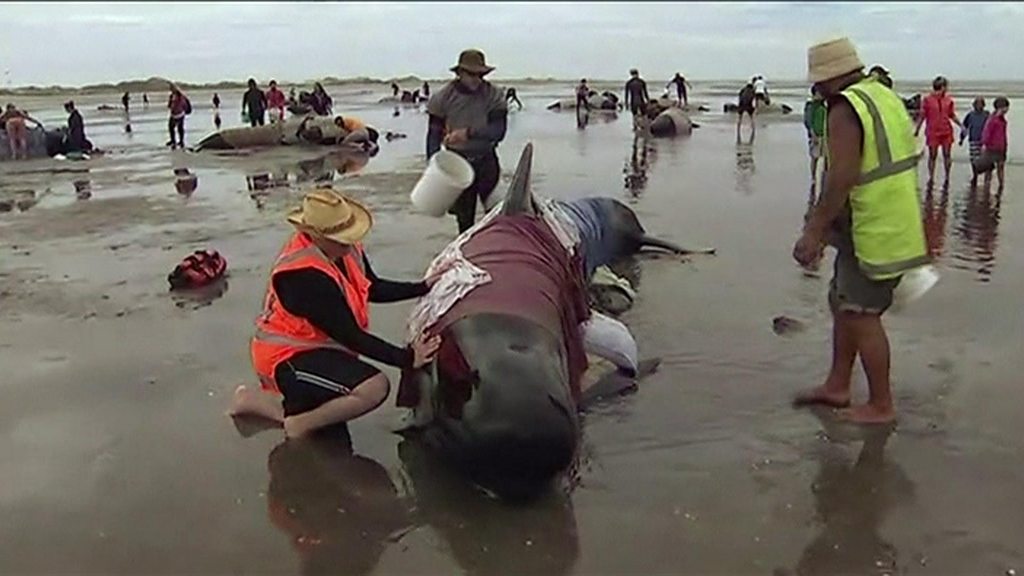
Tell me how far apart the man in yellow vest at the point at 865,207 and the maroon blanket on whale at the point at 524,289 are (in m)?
1.29

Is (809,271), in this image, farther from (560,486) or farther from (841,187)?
(560,486)

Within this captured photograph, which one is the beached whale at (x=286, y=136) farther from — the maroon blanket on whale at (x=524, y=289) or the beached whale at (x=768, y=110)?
the beached whale at (x=768, y=110)

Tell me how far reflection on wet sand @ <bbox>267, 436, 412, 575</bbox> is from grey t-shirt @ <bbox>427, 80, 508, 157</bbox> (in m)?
4.49

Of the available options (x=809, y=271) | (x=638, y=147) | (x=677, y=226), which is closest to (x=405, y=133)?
(x=638, y=147)

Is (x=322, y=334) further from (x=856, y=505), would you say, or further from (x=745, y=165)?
(x=745, y=165)

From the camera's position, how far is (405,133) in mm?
32375

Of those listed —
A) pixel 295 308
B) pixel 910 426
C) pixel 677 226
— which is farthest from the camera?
pixel 677 226

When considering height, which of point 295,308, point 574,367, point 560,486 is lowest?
point 560,486

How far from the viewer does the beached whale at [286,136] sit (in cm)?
2577

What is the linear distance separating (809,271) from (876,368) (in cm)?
383

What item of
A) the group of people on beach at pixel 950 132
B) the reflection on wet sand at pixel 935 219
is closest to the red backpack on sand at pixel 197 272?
the reflection on wet sand at pixel 935 219

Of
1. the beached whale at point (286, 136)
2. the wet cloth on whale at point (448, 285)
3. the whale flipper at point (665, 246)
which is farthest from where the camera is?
the beached whale at point (286, 136)

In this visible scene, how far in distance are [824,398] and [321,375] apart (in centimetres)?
277

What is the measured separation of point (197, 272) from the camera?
8.87 m
